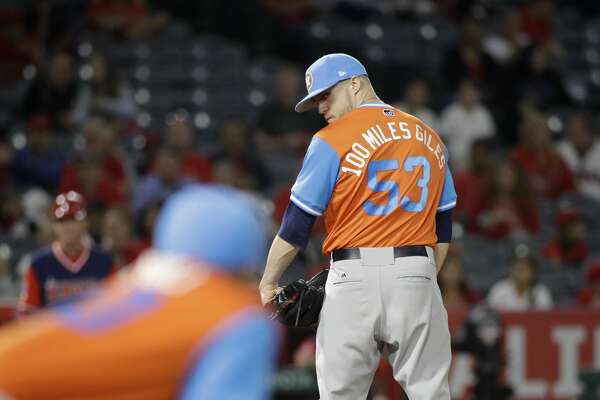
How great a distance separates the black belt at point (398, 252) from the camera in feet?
19.5

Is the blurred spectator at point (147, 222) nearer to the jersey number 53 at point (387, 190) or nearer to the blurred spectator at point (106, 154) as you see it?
the blurred spectator at point (106, 154)

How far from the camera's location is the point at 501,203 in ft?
43.8

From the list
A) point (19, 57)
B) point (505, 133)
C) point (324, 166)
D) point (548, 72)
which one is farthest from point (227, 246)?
point (548, 72)

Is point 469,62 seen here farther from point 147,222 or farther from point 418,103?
point 147,222

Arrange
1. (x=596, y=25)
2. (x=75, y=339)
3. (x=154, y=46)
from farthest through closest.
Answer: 1. (x=596, y=25)
2. (x=154, y=46)
3. (x=75, y=339)

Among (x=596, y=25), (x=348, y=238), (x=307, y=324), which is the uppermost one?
(x=596, y=25)

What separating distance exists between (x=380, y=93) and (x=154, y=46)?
2598 mm

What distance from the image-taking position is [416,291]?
5.95 m

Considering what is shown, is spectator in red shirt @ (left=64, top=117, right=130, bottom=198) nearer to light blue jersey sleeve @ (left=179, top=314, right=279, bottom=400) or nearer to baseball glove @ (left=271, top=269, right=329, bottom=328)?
baseball glove @ (left=271, top=269, right=329, bottom=328)

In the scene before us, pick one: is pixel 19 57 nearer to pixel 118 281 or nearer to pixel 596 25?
pixel 596 25

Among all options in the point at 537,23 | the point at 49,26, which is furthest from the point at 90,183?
the point at 537,23

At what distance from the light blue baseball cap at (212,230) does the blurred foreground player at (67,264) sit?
564 centimetres

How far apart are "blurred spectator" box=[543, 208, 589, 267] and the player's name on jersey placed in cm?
735

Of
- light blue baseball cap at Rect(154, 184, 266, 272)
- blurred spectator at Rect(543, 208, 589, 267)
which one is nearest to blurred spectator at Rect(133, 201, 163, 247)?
blurred spectator at Rect(543, 208, 589, 267)
